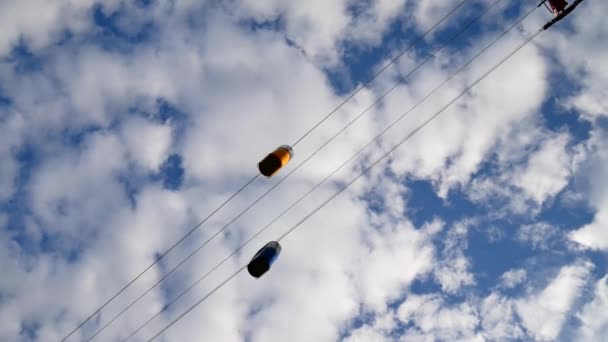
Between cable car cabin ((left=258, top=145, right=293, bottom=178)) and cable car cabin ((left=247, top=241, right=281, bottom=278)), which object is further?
cable car cabin ((left=258, top=145, right=293, bottom=178))

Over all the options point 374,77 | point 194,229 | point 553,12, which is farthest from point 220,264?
point 553,12

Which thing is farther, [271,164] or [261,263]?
[271,164]

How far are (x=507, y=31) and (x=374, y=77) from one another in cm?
356

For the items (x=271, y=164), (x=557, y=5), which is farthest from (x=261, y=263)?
(x=557, y=5)

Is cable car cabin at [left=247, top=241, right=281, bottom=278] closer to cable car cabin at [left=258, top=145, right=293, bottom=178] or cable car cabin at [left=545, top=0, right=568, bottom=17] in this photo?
cable car cabin at [left=258, top=145, right=293, bottom=178]

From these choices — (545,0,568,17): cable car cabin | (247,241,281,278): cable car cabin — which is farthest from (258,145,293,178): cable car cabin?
(545,0,568,17): cable car cabin

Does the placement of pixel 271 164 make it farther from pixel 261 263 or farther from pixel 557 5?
pixel 557 5

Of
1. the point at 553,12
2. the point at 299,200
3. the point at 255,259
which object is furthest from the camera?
the point at 299,200

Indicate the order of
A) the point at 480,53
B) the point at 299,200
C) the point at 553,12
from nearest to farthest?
the point at 553,12
the point at 480,53
the point at 299,200

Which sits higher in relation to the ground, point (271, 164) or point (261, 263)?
point (271, 164)

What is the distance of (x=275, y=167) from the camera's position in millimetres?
7977

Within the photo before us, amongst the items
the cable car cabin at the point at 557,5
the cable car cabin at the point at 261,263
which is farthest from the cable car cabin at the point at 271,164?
the cable car cabin at the point at 557,5

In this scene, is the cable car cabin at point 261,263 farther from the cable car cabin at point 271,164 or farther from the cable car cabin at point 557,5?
the cable car cabin at point 557,5

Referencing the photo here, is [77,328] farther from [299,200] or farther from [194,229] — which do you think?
[299,200]
